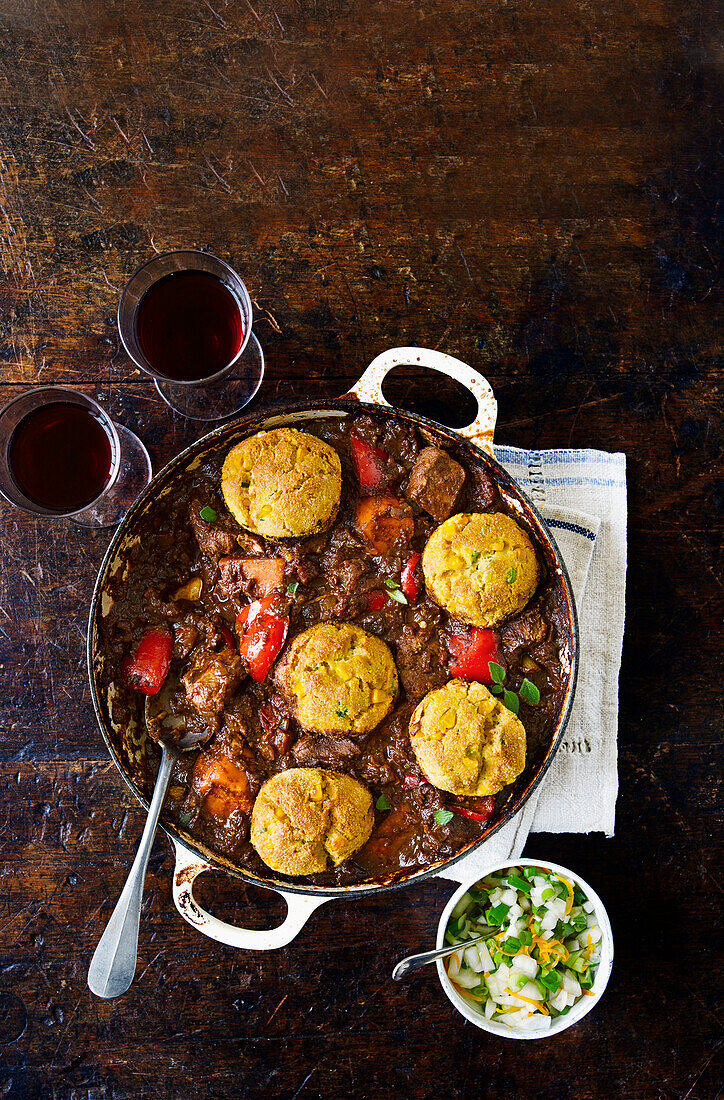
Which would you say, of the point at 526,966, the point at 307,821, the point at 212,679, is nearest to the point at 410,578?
the point at 212,679

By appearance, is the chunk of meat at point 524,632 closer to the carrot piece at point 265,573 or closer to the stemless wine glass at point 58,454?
the carrot piece at point 265,573

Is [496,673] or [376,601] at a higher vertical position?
[376,601]

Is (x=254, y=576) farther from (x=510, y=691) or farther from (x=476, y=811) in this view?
(x=476, y=811)

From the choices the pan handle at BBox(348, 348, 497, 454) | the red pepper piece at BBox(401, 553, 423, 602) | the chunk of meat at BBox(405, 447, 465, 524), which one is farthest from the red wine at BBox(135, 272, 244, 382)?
the red pepper piece at BBox(401, 553, 423, 602)

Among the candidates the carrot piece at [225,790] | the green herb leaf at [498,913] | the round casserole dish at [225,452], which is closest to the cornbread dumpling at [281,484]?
the round casserole dish at [225,452]

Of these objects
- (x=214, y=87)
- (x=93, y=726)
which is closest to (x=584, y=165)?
(x=214, y=87)

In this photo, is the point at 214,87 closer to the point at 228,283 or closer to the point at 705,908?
the point at 228,283
